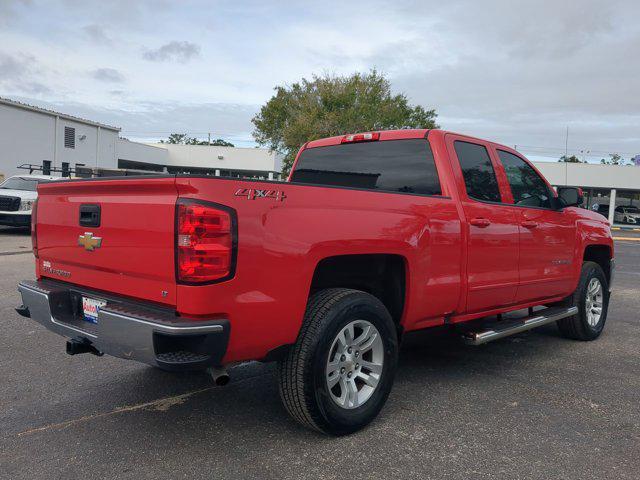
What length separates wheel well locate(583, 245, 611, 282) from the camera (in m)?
6.36

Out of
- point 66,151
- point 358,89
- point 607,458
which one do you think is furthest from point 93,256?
point 66,151

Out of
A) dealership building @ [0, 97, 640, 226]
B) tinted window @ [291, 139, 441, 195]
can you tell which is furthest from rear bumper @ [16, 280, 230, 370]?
dealership building @ [0, 97, 640, 226]

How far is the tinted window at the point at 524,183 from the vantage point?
5059mm

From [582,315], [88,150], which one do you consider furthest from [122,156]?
[582,315]

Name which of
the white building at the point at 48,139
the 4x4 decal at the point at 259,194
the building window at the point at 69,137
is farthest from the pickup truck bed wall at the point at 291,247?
the building window at the point at 69,137

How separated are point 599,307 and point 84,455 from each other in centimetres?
547

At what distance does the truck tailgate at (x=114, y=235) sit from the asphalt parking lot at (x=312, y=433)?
928 mm

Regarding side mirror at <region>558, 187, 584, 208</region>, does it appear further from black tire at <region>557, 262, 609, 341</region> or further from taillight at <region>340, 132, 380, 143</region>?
taillight at <region>340, 132, 380, 143</region>

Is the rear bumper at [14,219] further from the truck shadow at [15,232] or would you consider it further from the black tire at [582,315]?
the black tire at [582,315]

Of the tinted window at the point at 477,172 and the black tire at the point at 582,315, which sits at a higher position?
the tinted window at the point at 477,172

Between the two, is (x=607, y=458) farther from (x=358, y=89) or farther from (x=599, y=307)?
(x=358, y=89)

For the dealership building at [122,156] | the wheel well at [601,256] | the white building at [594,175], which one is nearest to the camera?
the wheel well at [601,256]

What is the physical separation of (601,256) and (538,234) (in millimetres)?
1888

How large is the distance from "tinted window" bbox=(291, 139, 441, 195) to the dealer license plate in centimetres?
220
